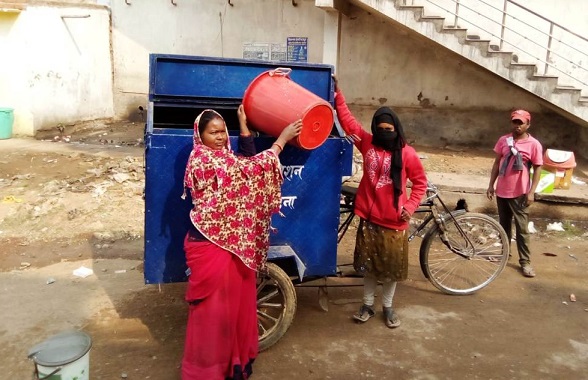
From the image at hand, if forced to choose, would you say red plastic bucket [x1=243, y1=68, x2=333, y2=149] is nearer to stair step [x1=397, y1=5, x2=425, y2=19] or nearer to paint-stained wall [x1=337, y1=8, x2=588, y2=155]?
stair step [x1=397, y1=5, x2=425, y2=19]

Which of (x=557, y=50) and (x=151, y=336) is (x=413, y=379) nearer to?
(x=151, y=336)

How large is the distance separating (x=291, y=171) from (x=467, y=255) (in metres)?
1.98

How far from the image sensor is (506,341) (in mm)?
3568

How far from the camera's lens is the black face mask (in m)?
3.32

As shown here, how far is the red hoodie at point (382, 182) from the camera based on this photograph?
134 inches

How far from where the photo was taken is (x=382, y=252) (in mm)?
3518

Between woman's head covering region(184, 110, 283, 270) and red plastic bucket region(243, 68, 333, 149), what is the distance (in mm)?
219

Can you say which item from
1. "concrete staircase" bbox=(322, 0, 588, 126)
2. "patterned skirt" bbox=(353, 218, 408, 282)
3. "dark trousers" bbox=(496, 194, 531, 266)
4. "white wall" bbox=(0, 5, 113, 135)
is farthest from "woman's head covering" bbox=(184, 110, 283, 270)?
"white wall" bbox=(0, 5, 113, 135)

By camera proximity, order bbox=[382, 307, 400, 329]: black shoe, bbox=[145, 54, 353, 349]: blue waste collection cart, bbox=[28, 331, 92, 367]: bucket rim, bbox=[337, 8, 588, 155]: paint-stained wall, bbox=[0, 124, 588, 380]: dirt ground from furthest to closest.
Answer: bbox=[337, 8, 588, 155]: paint-stained wall < bbox=[382, 307, 400, 329]: black shoe < bbox=[0, 124, 588, 380]: dirt ground < bbox=[145, 54, 353, 349]: blue waste collection cart < bbox=[28, 331, 92, 367]: bucket rim

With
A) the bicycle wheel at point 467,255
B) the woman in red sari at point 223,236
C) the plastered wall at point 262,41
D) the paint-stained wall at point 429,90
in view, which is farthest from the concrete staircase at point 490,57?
the woman in red sari at point 223,236

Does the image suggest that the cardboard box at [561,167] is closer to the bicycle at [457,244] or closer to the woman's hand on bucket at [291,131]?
the bicycle at [457,244]

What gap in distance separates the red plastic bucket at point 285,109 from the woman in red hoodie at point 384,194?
652 millimetres

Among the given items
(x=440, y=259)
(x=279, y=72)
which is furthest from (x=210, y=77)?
(x=440, y=259)

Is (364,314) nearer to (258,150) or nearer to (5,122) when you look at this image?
(258,150)
